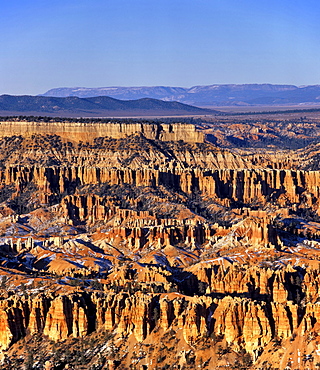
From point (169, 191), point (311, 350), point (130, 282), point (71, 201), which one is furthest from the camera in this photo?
point (169, 191)

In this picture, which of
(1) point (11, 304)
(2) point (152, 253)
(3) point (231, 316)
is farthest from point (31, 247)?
(3) point (231, 316)

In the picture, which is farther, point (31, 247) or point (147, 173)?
point (147, 173)

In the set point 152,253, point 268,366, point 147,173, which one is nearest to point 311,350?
point 268,366

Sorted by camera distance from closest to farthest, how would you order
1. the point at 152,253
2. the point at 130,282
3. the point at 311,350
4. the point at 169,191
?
the point at 311,350 → the point at 130,282 → the point at 152,253 → the point at 169,191

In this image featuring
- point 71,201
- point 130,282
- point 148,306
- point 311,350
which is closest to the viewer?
point 311,350

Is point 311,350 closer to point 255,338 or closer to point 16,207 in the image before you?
point 255,338

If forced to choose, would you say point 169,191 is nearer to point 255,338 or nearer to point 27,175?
point 27,175
